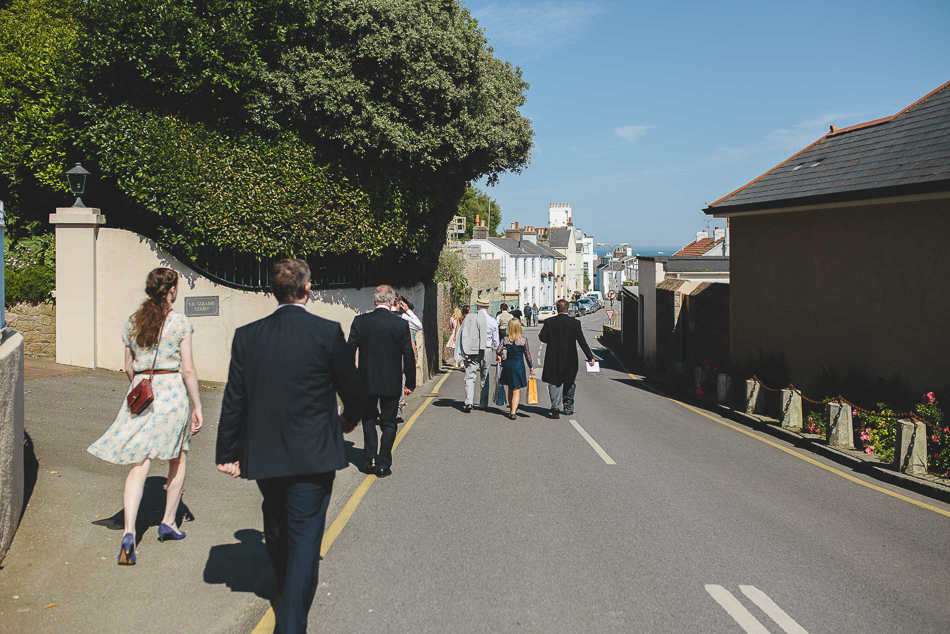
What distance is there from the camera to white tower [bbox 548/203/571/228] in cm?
10550

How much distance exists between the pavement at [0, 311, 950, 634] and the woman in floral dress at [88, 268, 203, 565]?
2.02 ft

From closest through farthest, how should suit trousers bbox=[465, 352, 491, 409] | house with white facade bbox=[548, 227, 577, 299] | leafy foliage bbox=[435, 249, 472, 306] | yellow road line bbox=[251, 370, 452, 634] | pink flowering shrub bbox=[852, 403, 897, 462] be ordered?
yellow road line bbox=[251, 370, 452, 634], pink flowering shrub bbox=[852, 403, 897, 462], suit trousers bbox=[465, 352, 491, 409], leafy foliage bbox=[435, 249, 472, 306], house with white facade bbox=[548, 227, 577, 299]

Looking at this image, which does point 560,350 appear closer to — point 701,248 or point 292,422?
point 292,422

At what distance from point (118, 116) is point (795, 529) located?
12.3 meters

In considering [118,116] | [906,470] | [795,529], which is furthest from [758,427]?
[118,116]

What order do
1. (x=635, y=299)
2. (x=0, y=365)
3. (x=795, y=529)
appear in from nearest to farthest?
(x=0, y=365)
(x=795, y=529)
(x=635, y=299)

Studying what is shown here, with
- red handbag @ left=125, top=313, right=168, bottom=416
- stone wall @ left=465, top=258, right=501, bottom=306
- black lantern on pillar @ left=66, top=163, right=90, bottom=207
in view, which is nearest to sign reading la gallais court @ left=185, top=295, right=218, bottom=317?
black lantern on pillar @ left=66, top=163, right=90, bottom=207

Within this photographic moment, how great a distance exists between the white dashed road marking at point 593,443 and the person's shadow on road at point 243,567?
4.77 meters

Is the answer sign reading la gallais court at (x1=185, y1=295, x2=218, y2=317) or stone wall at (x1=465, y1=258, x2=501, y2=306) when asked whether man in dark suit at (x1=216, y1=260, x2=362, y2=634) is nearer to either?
sign reading la gallais court at (x1=185, y1=295, x2=218, y2=317)

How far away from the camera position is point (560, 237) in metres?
96.1

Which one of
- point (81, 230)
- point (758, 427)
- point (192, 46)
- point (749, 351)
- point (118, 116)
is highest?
point (192, 46)

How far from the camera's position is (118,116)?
43.6ft

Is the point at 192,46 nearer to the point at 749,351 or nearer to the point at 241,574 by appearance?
the point at 241,574

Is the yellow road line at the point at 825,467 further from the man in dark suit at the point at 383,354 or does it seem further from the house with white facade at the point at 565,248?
the house with white facade at the point at 565,248
